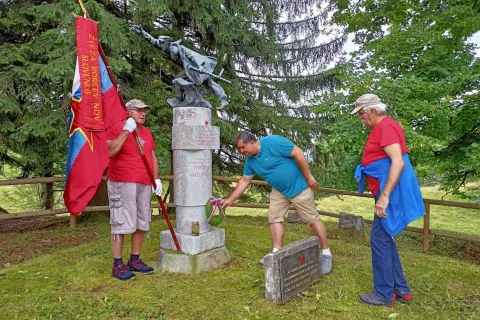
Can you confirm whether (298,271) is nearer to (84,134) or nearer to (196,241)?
(196,241)

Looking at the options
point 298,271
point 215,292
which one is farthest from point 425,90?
point 215,292

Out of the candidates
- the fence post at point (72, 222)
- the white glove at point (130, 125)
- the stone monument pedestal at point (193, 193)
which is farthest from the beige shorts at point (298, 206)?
the fence post at point (72, 222)

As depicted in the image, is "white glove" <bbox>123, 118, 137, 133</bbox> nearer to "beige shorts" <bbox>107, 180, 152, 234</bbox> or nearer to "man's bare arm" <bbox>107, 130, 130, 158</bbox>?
"man's bare arm" <bbox>107, 130, 130, 158</bbox>

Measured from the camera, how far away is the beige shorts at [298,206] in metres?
4.20

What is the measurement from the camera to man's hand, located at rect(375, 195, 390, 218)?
3.13m

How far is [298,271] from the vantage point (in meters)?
3.62

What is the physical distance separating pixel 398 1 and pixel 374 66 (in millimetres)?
2454

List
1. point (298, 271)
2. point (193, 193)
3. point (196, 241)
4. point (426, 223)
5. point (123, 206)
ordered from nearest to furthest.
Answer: point (298, 271) → point (123, 206) → point (196, 241) → point (193, 193) → point (426, 223)

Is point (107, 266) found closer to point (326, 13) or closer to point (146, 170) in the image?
point (146, 170)

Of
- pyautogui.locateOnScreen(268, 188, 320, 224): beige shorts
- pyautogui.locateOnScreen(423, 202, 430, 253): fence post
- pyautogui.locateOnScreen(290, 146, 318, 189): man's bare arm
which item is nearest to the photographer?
pyautogui.locateOnScreen(290, 146, 318, 189): man's bare arm

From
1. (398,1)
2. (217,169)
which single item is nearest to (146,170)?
(217,169)

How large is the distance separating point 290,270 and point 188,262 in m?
1.32

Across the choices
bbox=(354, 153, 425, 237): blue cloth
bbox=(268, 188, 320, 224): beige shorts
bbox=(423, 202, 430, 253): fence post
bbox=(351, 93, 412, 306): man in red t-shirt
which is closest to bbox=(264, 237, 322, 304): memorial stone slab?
bbox=(268, 188, 320, 224): beige shorts

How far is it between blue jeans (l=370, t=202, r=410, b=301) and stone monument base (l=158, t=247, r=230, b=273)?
1877 mm
